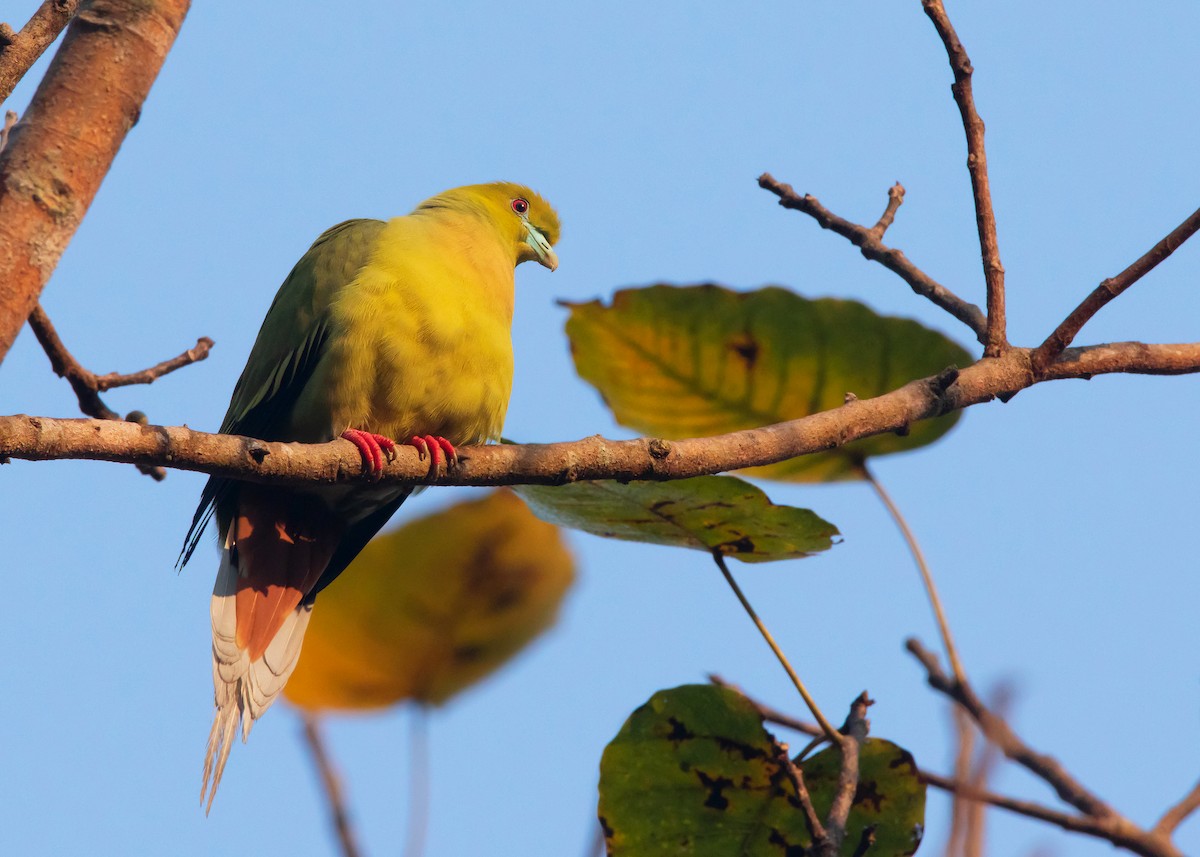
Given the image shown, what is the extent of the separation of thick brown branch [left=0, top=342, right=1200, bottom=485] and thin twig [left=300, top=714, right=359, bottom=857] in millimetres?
672

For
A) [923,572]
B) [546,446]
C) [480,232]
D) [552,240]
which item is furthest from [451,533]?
[552,240]

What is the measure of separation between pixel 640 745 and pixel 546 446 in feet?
2.19

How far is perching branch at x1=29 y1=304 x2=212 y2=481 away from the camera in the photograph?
3264mm

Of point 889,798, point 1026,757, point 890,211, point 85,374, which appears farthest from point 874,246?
point 85,374

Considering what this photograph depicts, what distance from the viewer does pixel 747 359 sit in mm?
3059

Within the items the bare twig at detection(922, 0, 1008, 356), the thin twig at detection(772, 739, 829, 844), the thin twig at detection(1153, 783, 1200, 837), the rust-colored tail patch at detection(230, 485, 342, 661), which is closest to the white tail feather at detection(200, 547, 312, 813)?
the rust-colored tail patch at detection(230, 485, 342, 661)

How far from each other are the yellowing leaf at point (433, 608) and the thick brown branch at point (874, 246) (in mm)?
1049

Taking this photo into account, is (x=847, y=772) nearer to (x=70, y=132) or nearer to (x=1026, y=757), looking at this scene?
(x=1026, y=757)

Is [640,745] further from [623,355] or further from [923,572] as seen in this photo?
[623,355]

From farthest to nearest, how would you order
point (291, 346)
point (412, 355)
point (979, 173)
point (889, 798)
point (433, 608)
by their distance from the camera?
1. point (291, 346)
2. point (412, 355)
3. point (433, 608)
4. point (979, 173)
5. point (889, 798)

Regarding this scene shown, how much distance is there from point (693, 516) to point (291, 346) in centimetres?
170

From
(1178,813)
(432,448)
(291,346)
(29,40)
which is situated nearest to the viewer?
(1178,813)

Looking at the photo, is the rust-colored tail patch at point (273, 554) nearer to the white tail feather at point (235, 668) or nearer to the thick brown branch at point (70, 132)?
the white tail feather at point (235, 668)

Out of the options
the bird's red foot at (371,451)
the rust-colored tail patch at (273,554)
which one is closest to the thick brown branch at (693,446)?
the bird's red foot at (371,451)
